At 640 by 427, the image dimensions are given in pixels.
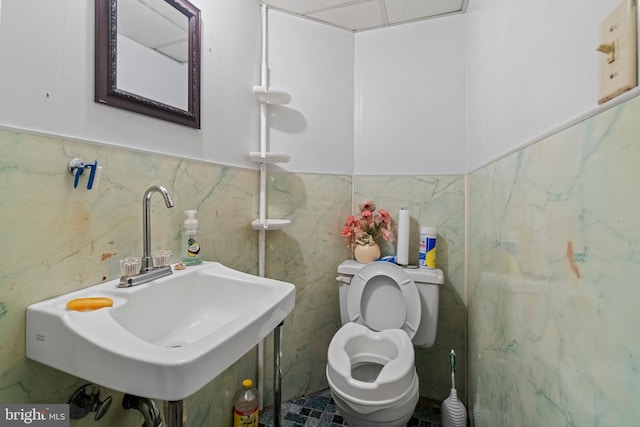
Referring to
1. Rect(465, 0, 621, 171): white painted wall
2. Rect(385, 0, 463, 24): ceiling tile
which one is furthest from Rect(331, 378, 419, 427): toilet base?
Rect(385, 0, 463, 24): ceiling tile

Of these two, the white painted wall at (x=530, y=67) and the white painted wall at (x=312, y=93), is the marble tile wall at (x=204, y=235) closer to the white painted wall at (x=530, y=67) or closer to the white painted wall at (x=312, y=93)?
the white painted wall at (x=312, y=93)

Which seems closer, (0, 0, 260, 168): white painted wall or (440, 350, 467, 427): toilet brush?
(0, 0, 260, 168): white painted wall

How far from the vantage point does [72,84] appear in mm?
728

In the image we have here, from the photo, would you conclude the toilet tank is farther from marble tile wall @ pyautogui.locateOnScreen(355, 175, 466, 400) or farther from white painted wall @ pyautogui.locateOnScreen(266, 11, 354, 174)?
white painted wall @ pyautogui.locateOnScreen(266, 11, 354, 174)

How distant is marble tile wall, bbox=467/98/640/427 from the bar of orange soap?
3.14 ft

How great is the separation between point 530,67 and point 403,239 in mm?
942

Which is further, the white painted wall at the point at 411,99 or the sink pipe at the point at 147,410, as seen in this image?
the white painted wall at the point at 411,99

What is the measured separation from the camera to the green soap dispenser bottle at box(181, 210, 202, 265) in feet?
3.35

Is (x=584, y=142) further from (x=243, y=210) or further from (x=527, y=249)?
(x=243, y=210)

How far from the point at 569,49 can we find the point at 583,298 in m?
0.46

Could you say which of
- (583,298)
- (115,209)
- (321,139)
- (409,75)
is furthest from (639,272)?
(409,75)

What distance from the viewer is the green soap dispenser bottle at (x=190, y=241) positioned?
40.2 inches

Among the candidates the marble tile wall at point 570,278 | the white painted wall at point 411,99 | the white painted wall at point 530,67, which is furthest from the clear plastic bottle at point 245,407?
the white painted wall at point 530,67

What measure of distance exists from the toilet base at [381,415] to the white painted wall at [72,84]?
3.67 feet
